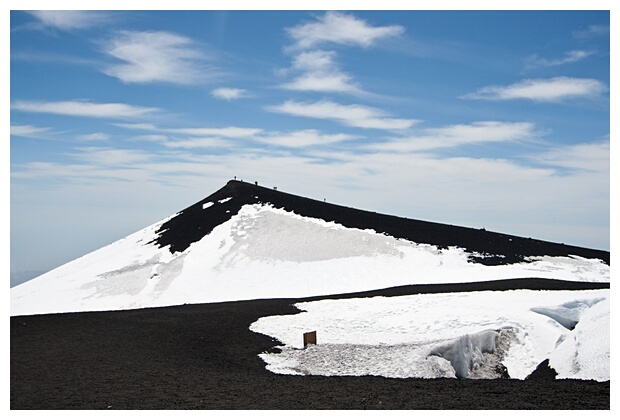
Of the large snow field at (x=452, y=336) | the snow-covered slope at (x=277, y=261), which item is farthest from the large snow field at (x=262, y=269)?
the large snow field at (x=452, y=336)

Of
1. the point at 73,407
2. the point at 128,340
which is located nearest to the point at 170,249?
the point at 128,340

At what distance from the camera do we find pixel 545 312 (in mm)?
23781

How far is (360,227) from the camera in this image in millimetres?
50750

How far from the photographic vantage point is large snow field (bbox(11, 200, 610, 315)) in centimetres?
3916

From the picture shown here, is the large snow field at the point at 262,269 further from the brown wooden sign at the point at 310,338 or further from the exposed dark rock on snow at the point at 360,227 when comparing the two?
the brown wooden sign at the point at 310,338

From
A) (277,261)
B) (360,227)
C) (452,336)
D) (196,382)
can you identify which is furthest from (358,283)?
(196,382)

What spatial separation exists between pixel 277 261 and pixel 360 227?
9614mm

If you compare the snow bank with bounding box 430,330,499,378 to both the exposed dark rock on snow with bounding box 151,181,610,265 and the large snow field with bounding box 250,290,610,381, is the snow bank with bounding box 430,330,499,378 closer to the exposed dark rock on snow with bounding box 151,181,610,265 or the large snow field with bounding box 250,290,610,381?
the large snow field with bounding box 250,290,610,381

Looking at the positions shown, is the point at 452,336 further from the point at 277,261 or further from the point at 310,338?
the point at 277,261

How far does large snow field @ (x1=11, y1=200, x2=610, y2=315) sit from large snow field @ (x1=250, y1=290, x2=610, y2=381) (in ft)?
36.6

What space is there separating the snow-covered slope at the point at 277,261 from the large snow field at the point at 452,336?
11.2m

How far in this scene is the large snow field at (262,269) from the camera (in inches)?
1542

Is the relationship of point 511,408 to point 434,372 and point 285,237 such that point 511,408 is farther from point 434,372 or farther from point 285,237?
point 285,237

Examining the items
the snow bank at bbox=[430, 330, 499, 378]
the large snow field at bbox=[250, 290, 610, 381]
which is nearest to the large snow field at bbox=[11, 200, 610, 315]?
the large snow field at bbox=[250, 290, 610, 381]
